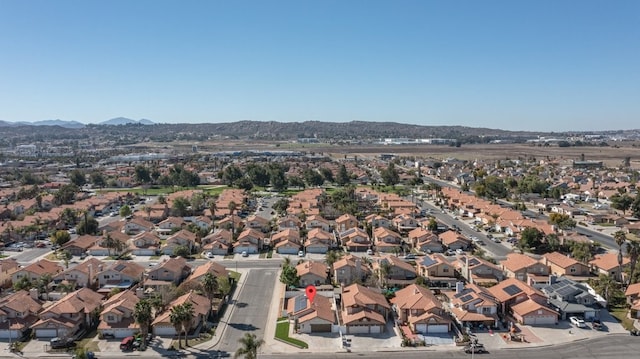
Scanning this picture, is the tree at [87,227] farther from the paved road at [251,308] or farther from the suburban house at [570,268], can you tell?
the suburban house at [570,268]

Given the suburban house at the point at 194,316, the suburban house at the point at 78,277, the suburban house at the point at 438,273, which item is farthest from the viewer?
the suburban house at the point at 438,273

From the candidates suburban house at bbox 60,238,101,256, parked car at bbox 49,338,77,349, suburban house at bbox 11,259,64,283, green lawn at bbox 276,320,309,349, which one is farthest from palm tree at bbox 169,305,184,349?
suburban house at bbox 60,238,101,256

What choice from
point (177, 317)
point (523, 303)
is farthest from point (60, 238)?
point (523, 303)

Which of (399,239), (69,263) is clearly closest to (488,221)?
(399,239)

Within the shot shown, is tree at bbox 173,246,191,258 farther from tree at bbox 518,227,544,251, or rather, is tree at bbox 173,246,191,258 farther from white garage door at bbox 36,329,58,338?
tree at bbox 518,227,544,251

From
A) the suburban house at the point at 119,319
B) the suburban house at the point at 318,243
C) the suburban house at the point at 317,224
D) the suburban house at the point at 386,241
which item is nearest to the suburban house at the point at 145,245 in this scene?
the suburban house at the point at 318,243

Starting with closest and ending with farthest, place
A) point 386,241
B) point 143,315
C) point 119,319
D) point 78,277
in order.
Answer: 1. point 143,315
2. point 119,319
3. point 78,277
4. point 386,241

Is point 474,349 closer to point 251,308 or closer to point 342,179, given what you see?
point 251,308
